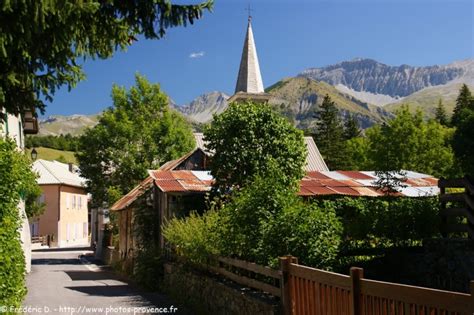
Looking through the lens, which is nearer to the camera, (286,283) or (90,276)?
(286,283)

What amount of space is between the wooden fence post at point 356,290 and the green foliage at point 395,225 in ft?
24.0

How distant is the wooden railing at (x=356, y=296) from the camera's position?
15.9 feet

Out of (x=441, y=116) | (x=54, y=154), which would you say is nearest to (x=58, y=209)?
(x=441, y=116)

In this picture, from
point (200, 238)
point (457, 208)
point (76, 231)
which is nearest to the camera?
point (200, 238)

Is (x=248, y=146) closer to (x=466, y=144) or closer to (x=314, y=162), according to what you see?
(x=314, y=162)

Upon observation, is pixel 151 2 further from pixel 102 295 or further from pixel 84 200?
pixel 84 200

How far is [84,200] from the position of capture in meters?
71.4

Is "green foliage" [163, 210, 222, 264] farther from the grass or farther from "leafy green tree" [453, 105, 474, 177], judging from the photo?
the grass

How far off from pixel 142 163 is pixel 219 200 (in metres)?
22.3

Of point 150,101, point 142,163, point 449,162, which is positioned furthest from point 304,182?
point 449,162

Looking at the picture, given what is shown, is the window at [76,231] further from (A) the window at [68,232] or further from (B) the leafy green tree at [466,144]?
(B) the leafy green tree at [466,144]

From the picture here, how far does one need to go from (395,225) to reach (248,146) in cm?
454

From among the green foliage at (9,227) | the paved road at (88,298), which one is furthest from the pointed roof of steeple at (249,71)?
the green foliage at (9,227)

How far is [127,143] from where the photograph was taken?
37031mm
